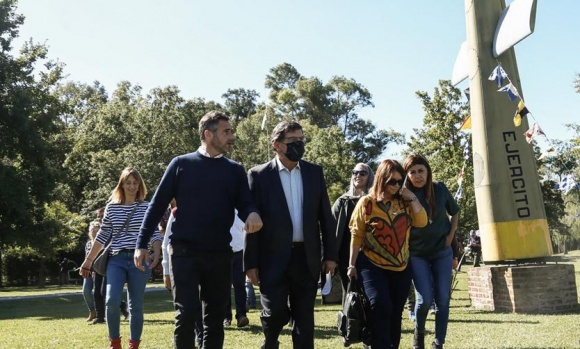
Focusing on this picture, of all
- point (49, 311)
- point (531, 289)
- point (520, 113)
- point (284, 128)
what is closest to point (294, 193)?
point (284, 128)

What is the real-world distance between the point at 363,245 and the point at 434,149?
3300 centimetres

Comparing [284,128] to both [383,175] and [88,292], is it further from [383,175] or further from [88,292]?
[88,292]

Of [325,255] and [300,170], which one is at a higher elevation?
[300,170]

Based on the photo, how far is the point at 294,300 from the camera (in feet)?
17.3

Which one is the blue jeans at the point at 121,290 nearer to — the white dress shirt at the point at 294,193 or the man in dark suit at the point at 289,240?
the man in dark suit at the point at 289,240

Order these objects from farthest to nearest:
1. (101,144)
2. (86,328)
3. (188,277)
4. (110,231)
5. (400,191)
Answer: (101,144) → (86,328) → (110,231) → (400,191) → (188,277)

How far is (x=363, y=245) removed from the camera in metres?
5.92

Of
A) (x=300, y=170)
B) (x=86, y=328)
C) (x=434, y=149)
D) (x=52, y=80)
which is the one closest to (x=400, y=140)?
(x=434, y=149)

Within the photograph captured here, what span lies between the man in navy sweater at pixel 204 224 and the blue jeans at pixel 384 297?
1.28m

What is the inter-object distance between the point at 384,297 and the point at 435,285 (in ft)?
3.74

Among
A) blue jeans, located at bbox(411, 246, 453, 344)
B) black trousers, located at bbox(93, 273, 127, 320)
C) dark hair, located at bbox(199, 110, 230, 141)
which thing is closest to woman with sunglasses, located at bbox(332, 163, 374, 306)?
blue jeans, located at bbox(411, 246, 453, 344)

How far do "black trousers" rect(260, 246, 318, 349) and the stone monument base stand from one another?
6.31m

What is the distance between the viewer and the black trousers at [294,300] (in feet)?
17.0

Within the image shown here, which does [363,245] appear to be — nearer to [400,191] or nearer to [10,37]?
[400,191]
